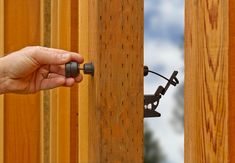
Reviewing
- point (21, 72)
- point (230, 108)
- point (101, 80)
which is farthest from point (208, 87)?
point (21, 72)

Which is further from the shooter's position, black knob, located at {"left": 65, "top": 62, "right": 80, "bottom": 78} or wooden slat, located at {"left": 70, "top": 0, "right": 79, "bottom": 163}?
wooden slat, located at {"left": 70, "top": 0, "right": 79, "bottom": 163}

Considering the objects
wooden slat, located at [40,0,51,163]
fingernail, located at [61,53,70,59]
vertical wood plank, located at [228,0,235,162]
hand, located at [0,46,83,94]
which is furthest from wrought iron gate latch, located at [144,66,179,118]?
vertical wood plank, located at [228,0,235,162]

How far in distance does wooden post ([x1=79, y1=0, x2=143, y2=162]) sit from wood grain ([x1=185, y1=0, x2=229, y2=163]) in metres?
A: 0.27

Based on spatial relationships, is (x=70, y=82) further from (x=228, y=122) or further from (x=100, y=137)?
(x=228, y=122)

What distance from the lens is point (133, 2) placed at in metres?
1.05

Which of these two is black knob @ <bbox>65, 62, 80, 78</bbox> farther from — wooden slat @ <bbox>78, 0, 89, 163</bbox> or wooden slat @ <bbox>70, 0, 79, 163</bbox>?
wooden slat @ <bbox>70, 0, 79, 163</bbox>

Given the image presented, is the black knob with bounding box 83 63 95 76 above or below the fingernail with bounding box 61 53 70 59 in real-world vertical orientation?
below

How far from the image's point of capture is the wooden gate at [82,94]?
39.3 inches

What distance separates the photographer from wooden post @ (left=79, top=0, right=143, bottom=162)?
99 centimetres

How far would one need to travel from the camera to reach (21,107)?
2070 mm

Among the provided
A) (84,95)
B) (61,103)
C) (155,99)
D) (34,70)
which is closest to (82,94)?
(84,95)

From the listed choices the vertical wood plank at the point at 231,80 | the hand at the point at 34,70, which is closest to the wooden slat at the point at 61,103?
the hand at the point at 34,70

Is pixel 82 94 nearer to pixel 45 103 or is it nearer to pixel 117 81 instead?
pixel 117 81

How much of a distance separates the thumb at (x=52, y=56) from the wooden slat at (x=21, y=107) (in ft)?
3.06
